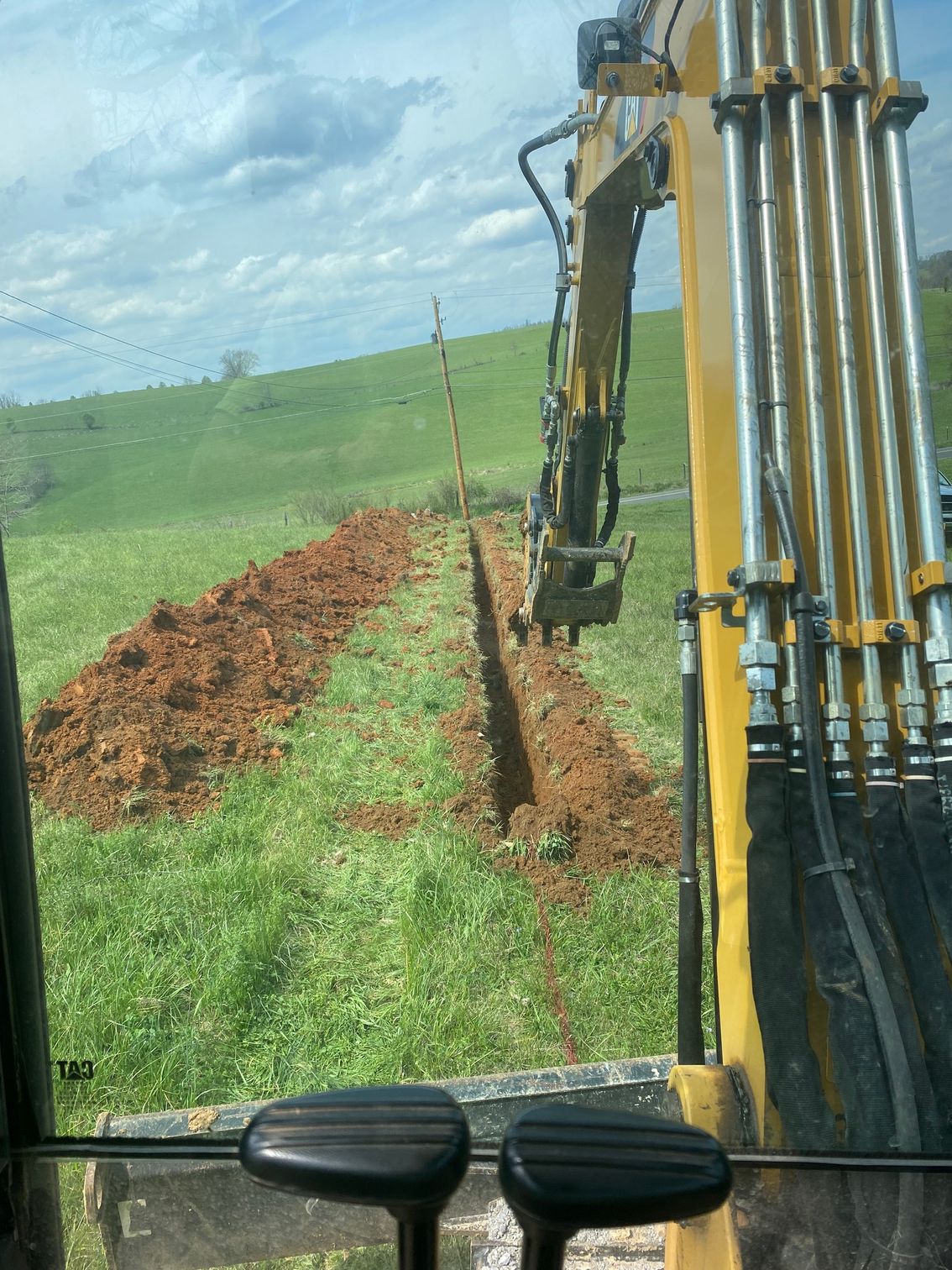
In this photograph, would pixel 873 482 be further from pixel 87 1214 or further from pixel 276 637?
pixel 87 1214

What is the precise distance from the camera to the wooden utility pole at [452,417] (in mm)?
2447

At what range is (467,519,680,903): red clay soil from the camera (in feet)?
9.70

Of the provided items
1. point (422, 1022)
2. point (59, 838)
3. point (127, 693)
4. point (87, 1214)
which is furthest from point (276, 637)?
point (87, 1214)

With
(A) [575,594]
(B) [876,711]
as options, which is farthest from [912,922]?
(A) [575,594]

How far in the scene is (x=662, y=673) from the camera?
114 inches

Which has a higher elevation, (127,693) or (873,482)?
(873,482)

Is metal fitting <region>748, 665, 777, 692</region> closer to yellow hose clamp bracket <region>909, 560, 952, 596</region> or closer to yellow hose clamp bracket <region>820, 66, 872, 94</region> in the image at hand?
yellow hose clamp bracket <region>909, 560, 952, 596</region>

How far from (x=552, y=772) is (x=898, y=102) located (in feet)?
8.92

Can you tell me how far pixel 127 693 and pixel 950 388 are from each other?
1.84 metres

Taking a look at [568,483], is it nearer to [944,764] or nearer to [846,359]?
[846,359]

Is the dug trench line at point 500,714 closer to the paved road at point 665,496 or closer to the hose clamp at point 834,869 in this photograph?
the paved road at point 665,496

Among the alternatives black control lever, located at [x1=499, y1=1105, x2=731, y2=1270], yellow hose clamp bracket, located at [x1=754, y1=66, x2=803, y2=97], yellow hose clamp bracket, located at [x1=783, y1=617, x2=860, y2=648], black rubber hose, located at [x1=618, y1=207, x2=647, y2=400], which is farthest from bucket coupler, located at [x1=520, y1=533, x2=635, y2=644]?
black control lever, located at [x1=499, y1=1105, x2=731, y2=1270]

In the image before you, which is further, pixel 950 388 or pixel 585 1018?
pixel 585 1018

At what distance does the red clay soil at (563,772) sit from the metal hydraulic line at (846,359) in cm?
114
